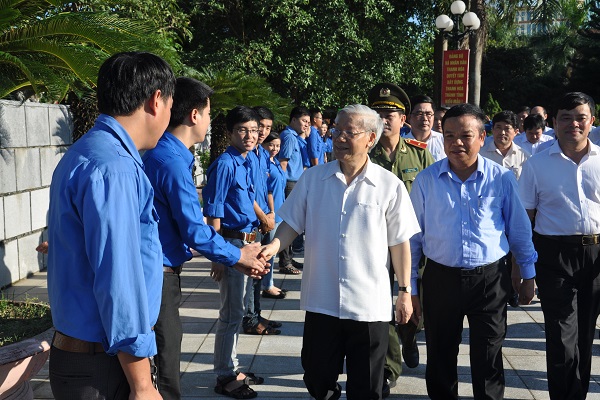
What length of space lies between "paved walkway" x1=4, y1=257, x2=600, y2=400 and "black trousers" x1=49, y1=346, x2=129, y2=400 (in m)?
2.47

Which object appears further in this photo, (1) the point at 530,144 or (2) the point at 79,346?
(1) the point at 530,144

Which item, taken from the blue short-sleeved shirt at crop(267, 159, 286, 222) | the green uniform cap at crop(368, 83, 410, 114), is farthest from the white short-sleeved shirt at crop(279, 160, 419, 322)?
the blue short-sleeved shirt at crop(267, 159, 286, 222)

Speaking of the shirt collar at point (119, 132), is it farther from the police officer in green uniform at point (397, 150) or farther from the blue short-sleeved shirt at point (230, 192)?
the police officer in green uniform at point (397, 150)

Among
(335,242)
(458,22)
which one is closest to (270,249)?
(335,242)

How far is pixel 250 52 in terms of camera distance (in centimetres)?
2048

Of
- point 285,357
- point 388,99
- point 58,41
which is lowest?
point 285,357

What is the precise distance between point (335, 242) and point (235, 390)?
1.60 meters

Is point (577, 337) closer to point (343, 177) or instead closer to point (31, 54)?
point (343, 177)

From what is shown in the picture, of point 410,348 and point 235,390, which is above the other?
point 410,348

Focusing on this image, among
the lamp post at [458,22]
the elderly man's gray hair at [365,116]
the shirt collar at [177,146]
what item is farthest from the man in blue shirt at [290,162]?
the lamp post at [458,22]

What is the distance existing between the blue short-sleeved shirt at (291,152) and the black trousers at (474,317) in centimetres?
564

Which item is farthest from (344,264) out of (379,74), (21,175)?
(379,74)

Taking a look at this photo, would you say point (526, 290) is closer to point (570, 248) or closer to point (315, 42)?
point (570, 248)

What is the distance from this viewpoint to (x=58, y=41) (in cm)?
676
